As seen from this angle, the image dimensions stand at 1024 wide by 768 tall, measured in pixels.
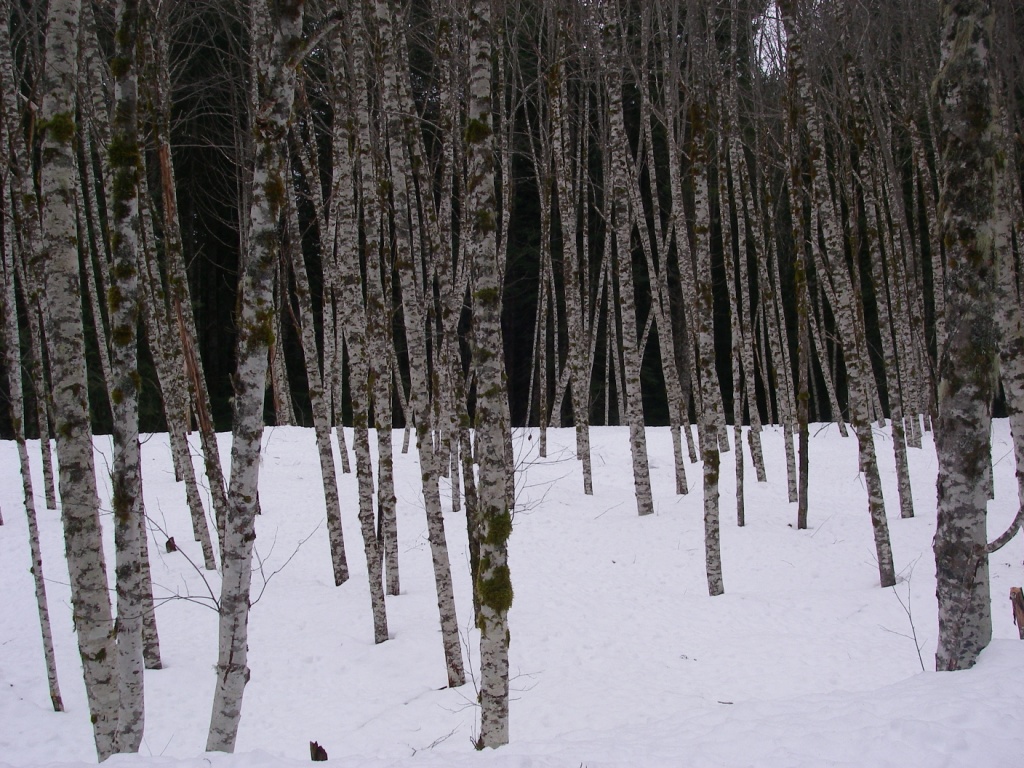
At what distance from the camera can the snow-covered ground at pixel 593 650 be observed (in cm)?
330

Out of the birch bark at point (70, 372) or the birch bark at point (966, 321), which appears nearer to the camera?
the birch bark at point (70, 372)

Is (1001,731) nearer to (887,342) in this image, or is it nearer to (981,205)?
(981,205)

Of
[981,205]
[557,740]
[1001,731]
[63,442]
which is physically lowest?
[557,740]

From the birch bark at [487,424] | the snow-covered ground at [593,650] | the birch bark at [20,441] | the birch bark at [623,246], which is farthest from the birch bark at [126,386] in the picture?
the birch bark at [623,246]

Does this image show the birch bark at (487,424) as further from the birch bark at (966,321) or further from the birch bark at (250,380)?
the birch bark at (966,321)

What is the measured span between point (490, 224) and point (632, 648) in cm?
427

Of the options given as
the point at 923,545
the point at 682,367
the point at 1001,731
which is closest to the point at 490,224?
the point at 1001,731

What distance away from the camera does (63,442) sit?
11.8 feet

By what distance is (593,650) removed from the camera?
6.39 meters

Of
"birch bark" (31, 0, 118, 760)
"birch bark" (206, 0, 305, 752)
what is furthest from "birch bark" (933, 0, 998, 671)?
"birch bark" (31, 0, 118, 760)

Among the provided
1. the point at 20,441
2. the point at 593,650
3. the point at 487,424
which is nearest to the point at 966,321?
the point at 487,424

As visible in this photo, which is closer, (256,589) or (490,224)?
(490,224)

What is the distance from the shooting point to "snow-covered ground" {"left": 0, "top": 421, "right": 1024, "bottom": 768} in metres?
3.30

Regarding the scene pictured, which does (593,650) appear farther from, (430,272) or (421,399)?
(430,272)
